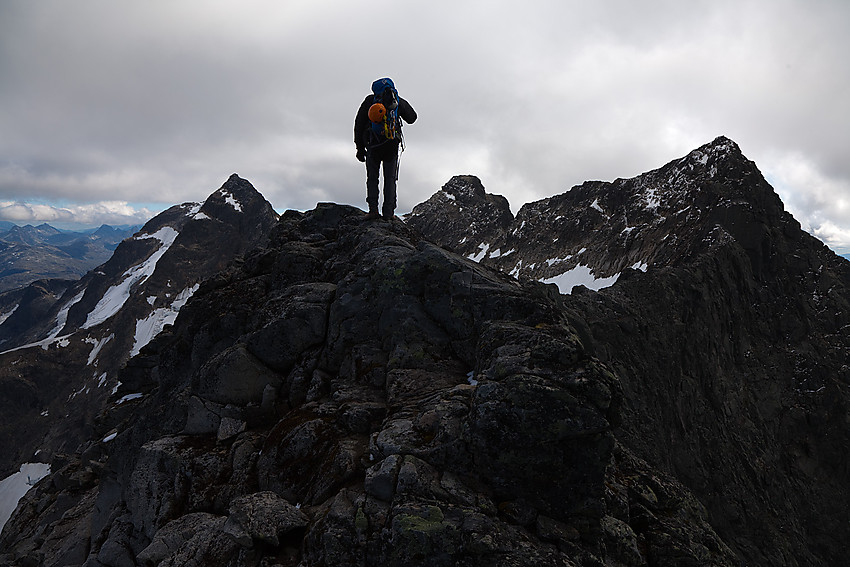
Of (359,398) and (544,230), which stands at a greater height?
(544,230)

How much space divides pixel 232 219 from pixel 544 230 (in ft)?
461

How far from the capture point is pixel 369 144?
18.2 meters

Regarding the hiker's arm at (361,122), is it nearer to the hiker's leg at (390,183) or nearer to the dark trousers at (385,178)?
the dark trousers at (385,178)

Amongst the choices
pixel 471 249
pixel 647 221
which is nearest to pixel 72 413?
pixel 471 249

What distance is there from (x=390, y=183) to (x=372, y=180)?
0.86m

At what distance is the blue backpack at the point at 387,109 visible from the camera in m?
17.0

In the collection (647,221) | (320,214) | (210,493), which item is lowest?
(210,493)

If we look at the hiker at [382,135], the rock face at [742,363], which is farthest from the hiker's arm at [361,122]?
the rock face at [742,363]

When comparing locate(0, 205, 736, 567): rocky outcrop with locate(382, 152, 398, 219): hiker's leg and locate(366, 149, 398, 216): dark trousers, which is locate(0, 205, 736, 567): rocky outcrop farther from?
locate(366, 149, 398, 216): dark trousers

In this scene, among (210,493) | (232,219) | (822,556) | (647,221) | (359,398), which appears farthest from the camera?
(232,219)

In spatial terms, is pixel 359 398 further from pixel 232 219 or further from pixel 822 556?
pixel 232 219

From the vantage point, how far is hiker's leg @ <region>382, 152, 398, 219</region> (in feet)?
61.7

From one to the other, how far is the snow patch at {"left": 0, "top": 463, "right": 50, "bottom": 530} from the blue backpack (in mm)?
100876

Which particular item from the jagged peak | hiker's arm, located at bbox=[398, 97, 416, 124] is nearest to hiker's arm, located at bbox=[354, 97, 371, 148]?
hiker's arm, located at bbox=[398, 97, 416, 124]
